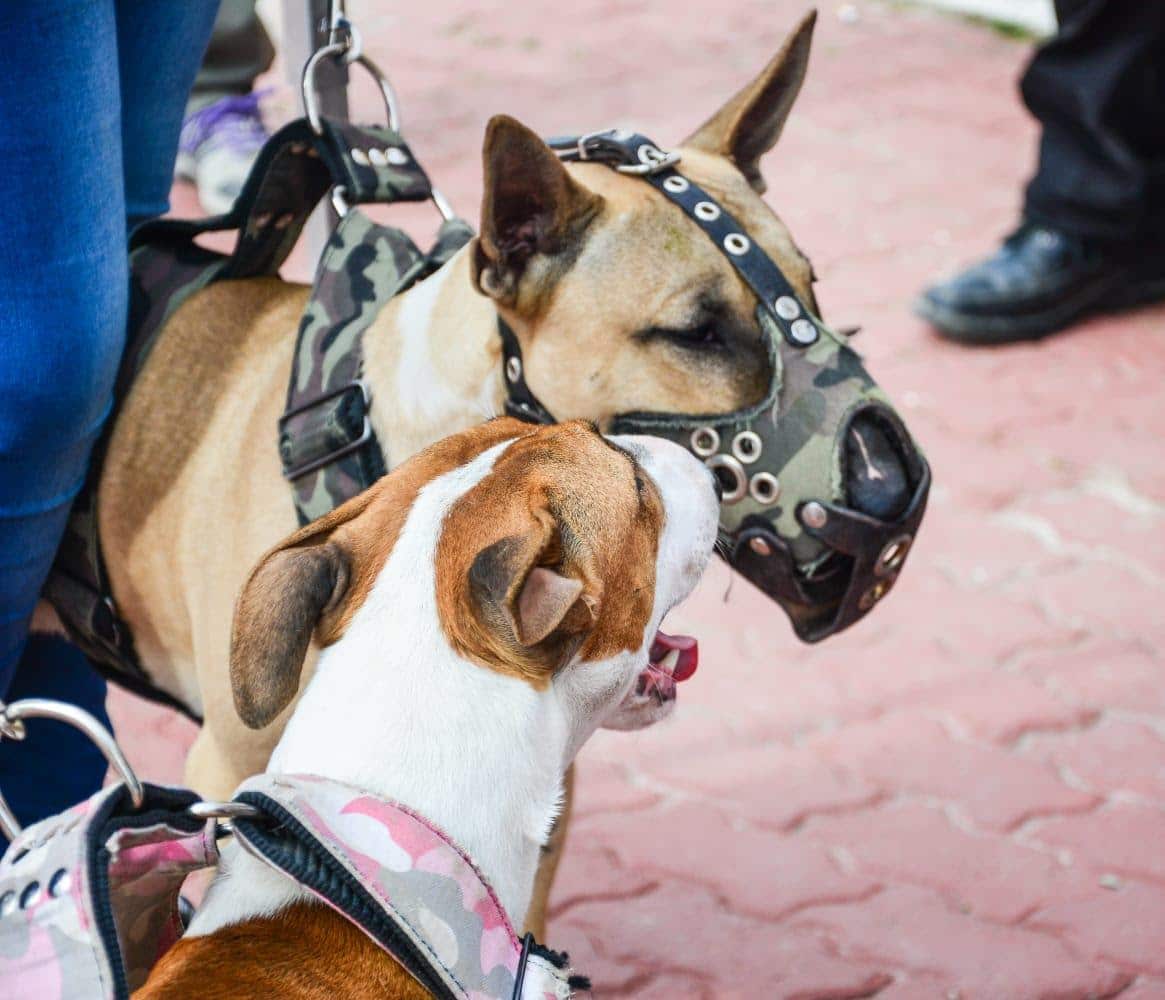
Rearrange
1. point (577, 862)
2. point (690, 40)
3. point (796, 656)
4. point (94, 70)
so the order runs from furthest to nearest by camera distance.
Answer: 1. point (690, 40)
2. point (796, 656)
3. point (577, 862)
4. point (94, 70)

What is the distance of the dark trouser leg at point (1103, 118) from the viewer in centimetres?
632

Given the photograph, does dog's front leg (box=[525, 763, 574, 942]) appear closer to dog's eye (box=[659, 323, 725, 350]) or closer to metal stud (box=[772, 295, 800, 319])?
dog's eye (box=[659, 323, 725, 350])

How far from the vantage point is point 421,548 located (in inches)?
83.7

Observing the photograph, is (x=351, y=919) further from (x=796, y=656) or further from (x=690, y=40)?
(x=690, y=40)

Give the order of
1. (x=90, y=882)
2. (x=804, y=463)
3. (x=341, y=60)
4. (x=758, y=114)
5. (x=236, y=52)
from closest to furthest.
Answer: (x=90, y=882) → (x=804, y=463) → (x=758, y=114) → (x=341, y=60) → (x=236, y=52)

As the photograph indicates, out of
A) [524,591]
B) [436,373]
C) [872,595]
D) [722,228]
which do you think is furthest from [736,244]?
[524,591]

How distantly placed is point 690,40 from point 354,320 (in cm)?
756

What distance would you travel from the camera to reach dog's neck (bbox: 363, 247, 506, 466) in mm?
2742

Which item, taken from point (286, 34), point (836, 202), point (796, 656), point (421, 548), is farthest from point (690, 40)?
point (421, 548)

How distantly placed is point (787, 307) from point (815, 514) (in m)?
0.37

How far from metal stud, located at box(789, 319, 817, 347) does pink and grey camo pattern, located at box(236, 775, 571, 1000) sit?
118 cm

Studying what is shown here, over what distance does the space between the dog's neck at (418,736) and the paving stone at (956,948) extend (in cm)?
171

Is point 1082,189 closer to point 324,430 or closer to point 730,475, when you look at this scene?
point 730,475

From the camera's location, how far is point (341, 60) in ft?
10.6
